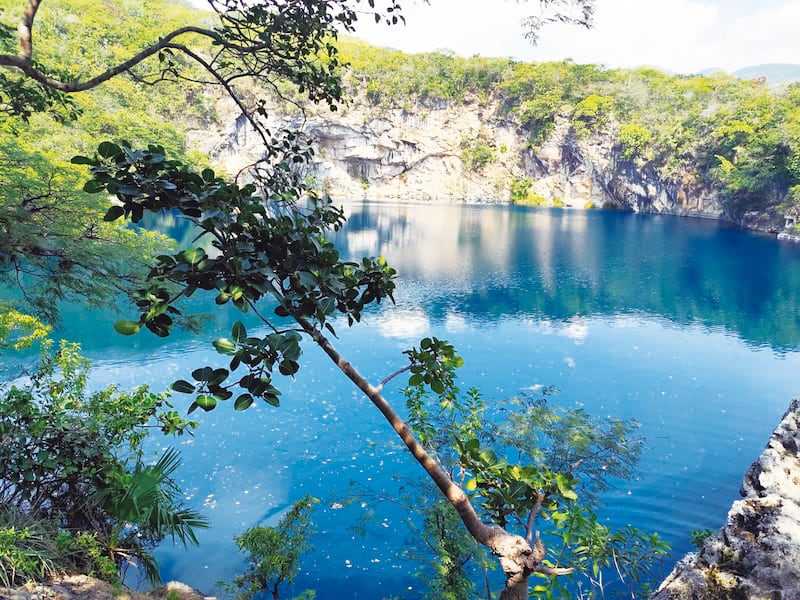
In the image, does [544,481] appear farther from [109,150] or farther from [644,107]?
[644,107]

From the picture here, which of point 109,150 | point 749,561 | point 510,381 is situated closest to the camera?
point 109,150

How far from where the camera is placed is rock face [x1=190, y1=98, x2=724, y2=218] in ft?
160

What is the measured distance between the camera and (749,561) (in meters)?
3.04

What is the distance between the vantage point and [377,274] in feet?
6.18

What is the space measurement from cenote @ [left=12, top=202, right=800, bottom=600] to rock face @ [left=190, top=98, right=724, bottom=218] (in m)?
27.5

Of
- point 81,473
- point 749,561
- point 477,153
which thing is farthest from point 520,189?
point 81,473

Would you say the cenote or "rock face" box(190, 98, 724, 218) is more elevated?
"rock face" box(190, 98, 724, 218)

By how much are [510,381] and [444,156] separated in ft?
166

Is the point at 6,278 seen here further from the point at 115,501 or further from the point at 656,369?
the point at 656,369

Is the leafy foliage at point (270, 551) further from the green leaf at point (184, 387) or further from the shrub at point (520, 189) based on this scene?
the shrub at point (520, 189)

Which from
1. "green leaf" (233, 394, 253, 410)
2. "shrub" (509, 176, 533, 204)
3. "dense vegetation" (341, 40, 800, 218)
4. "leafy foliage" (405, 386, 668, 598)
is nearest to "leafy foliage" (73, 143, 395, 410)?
"green leaf" (233, 394, 253, 410)

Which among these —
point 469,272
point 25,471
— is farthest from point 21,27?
point 469,272

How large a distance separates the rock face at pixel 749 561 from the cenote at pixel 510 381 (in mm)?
3513

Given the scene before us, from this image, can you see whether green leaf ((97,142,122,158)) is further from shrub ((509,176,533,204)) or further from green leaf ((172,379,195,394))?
shrub ((509,176,533,204))
